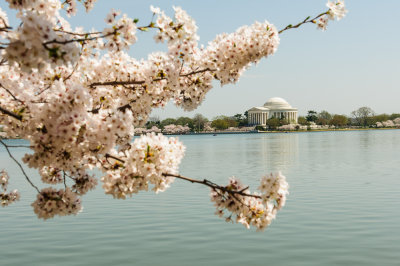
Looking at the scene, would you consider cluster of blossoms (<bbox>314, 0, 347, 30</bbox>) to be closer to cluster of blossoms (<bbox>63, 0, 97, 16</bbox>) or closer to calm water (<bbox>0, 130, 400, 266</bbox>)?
cluster of blossoms (<bbox>63, 0, 97, 16</bbox>)

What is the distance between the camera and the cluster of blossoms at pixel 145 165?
5180 millimetres

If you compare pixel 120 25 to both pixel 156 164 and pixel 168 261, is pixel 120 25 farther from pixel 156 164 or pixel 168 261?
pixel 168 261

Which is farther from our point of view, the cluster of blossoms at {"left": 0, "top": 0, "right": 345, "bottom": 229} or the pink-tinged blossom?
the pink-tinged blossom

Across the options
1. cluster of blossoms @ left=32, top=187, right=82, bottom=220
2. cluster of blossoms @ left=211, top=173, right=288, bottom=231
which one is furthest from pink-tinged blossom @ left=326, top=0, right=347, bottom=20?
cluster of blossoms @ left=32, top=187, right=82, bottom=220

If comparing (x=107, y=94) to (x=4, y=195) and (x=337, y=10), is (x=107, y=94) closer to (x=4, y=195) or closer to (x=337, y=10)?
(x=4, y=195)

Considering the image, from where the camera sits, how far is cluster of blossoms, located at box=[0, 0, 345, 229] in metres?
3.86

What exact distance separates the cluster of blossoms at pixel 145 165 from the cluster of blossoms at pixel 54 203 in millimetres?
822

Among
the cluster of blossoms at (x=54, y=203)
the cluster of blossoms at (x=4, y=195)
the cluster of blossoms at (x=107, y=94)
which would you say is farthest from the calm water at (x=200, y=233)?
the cluster of blossoms at (x=54, y=203)

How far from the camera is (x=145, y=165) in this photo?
513 centimetres

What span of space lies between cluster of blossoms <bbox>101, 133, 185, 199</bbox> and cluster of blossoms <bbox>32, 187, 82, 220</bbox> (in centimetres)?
82

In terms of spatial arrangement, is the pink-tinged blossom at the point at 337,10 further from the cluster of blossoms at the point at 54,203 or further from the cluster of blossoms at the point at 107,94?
the cluster of blossoms at the point at 54,203

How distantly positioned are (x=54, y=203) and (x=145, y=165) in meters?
1.51

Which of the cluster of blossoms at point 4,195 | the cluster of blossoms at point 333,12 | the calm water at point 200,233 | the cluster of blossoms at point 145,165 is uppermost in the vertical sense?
the cluster of blossoms at point 333,12

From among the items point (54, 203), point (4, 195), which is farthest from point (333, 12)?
point (4, 195)
